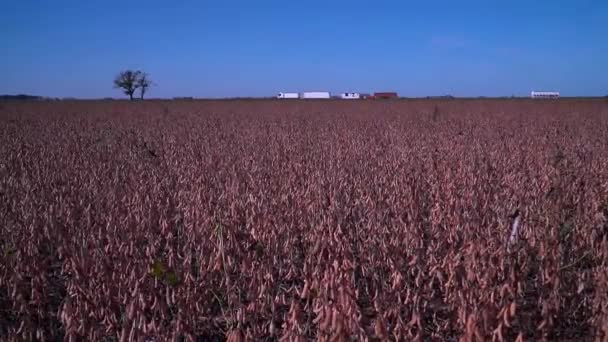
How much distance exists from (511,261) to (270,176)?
368cm

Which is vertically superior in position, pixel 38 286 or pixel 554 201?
pixel 554 201

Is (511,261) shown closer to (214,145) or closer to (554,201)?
(554,201)

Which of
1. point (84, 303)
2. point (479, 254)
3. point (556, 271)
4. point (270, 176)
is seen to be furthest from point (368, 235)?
point (270, 176)

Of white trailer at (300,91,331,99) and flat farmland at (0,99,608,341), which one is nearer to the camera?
flat farmland at (0,99,608,341)

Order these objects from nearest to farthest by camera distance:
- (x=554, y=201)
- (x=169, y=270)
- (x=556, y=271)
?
1. (x=556, y=271)
2. (x=169, y=270)
3. (x=554, y=201)

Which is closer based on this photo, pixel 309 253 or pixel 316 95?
pixel 309 253

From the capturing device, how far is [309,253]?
320 centimetres

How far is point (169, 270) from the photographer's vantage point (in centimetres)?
307

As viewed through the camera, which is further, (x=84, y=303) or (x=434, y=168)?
(x=434, y=168)

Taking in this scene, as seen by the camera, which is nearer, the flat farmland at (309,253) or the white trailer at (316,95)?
the flat farmland at (309,253)

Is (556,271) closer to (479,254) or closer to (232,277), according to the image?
(479,254)

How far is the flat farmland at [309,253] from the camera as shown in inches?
93.0

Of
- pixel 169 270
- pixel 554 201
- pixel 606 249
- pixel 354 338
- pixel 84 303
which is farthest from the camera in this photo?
pixel 554 201

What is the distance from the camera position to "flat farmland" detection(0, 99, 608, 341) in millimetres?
2361
